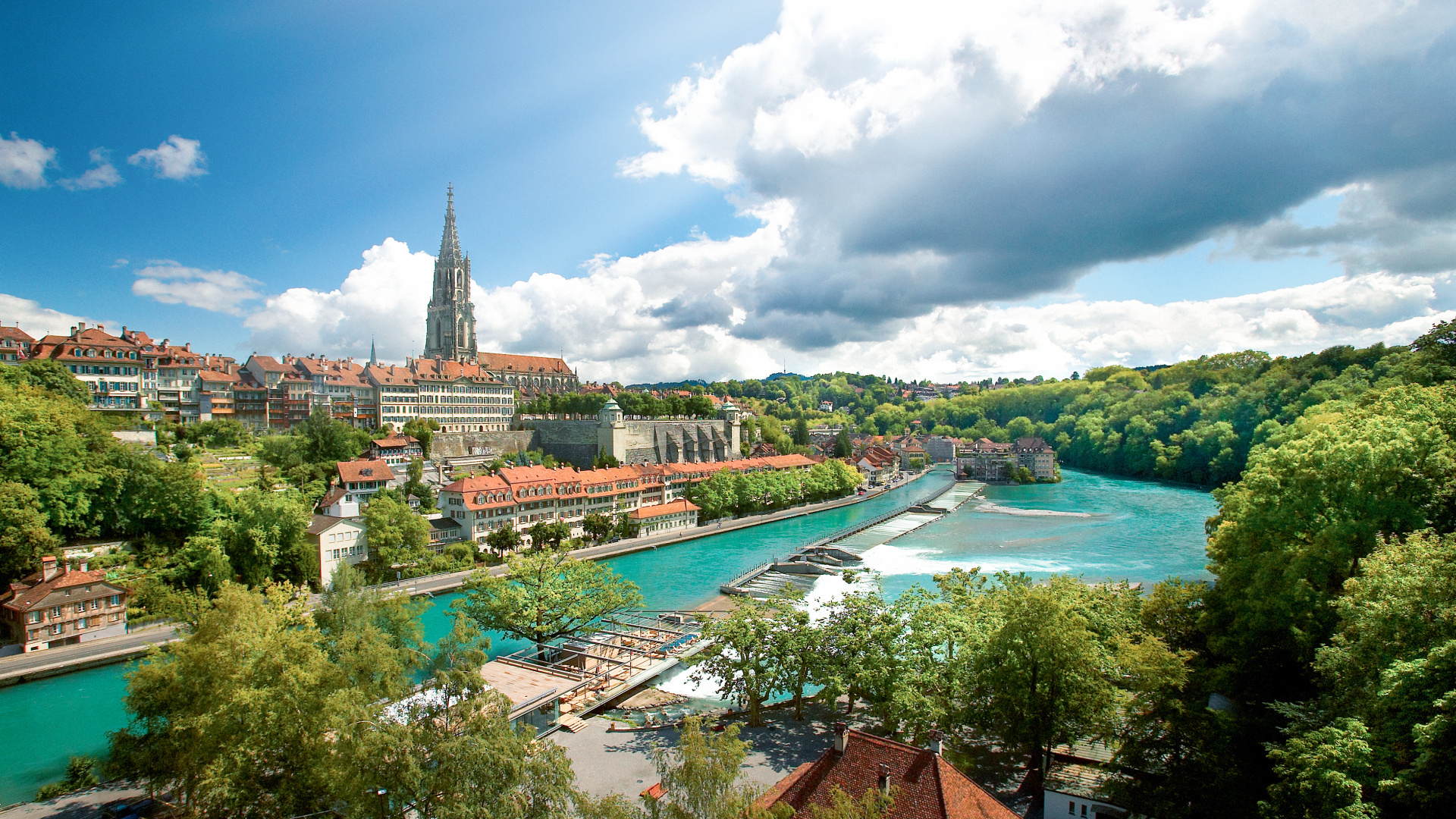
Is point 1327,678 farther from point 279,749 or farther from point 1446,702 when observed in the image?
point 279,749

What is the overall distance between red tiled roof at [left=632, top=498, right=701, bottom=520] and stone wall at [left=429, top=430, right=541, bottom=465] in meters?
10.8

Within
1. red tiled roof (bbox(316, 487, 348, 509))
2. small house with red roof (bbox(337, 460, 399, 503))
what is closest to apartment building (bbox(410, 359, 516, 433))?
small house with red roof (bbox(337, 460, 399, 503))

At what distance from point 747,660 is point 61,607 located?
2209 cm

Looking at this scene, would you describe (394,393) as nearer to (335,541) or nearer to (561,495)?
(561,495)

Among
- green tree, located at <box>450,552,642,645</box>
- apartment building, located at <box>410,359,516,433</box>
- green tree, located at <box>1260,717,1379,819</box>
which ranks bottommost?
green tree, located at <box>450,552,642,645</box>

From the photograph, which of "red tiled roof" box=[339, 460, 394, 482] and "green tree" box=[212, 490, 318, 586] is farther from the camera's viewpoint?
"red tiled roof" box=[339, 460, 394, 482]

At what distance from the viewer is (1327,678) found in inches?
375

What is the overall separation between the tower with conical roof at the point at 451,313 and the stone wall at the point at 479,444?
74.9 ft

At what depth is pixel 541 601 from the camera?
20.4 m

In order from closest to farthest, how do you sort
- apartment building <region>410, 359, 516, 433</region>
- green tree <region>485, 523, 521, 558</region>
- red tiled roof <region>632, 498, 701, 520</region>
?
green tree <region>485, 523, 521, 558</region> → red tiled roof <region>632, 498, 701, 520</region> → apartment building <region>410, 359, 516, 433</region>

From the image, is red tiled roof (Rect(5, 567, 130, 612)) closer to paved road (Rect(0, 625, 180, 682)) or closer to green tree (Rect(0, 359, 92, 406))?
paved road (Rect(0, 625, 180, 682))

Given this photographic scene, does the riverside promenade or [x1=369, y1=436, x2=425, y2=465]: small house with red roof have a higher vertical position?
[x1=369, y1=436, x2=425, y2=465]: small house with red roof

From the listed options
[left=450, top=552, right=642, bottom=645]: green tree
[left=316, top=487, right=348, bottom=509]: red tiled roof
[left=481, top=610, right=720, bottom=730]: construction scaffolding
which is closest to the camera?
[left=481, top=610, right=720, bottom=730]: construction scaffolding

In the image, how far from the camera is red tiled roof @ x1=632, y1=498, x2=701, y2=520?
137ft
